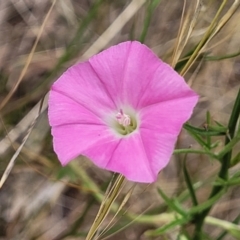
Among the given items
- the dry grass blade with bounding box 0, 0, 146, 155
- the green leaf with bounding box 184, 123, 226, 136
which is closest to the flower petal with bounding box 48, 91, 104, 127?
the green leaf with bounding box 184, 123, 226, 136

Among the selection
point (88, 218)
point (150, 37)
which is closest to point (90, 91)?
point (88, 218)

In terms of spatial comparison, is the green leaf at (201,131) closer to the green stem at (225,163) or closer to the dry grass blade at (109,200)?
the green stem at (225,163)

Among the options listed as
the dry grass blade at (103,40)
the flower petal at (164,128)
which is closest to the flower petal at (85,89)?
the flower petal at (164,128)

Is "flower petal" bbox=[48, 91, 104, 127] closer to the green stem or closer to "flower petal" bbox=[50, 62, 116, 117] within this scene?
"flower petal" bbox=[50, 62, 116, 117]

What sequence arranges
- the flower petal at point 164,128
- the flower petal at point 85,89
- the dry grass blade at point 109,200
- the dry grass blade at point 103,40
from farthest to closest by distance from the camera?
1. the dry grass blade at point 103,40
2. the dry grass blade at point 109,200
3. the flower petal at point 85,89
4. the flower petal at point 164,128

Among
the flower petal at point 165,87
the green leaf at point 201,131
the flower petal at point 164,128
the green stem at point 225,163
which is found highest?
the flower petal at point 165,87

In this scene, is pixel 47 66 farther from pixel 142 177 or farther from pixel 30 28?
pixel 142 177
